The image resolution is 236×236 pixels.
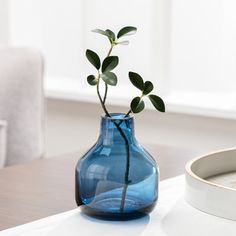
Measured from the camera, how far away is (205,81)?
274 cm

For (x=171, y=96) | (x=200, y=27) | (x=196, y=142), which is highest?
(x=200, y=27)

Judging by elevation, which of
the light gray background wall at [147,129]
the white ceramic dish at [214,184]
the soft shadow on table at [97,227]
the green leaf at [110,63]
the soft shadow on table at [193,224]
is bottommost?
the light gray background wall at [147,129]

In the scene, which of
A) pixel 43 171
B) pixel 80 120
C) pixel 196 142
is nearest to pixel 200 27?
pixel 196 142

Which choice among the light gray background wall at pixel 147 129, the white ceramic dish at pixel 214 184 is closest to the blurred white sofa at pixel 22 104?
the light gray background wall at pixel 147 129

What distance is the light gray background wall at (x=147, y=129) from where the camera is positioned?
2.67m

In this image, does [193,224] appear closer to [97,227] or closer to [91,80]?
[97,227]

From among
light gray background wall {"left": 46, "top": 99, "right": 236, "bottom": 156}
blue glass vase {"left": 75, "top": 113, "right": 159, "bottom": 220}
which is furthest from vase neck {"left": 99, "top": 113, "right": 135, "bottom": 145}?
light gray background wall {"left": 46, "top": 99, "right": 236, "bottom": 156}

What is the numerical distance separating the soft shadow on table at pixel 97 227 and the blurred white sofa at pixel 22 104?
94cm

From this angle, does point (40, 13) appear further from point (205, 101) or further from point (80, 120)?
point (205, 101)

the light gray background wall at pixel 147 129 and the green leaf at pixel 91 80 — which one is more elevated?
the green leaf at pixel 91 80

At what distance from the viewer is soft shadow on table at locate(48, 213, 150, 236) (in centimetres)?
94

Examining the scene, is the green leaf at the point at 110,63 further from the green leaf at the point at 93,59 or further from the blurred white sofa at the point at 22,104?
the blurred white sofa at the point at 22,104

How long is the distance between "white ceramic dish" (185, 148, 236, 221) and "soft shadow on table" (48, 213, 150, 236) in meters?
0.08

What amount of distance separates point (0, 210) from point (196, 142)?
1.70 meters
